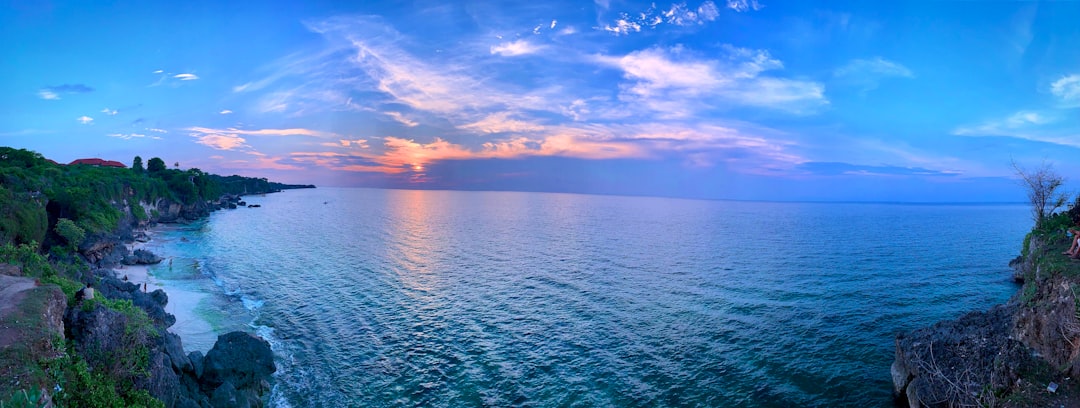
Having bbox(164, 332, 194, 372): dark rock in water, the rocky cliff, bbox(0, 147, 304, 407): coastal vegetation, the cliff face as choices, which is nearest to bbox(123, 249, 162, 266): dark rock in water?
bbox(0, 147, 304, 407): coastal vegetation

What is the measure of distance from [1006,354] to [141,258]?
312ft

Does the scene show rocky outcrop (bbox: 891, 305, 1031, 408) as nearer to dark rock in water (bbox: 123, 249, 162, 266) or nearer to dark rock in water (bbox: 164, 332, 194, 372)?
dark rock in water (bbox: 164, 332, 194, 372)

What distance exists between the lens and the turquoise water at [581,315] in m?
30.5

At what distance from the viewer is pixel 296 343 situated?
37.9 meters

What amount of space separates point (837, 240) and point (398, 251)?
297ft

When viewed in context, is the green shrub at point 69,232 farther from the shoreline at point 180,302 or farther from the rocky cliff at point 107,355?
the rocky cliff at point 107,355

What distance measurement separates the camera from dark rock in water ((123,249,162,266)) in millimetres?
64688

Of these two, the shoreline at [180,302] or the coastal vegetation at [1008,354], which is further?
the shoreline at [180,302]

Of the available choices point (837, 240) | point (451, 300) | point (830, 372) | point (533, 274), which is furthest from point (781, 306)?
point (837, 240)

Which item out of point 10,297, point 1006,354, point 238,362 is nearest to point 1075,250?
point 1006,354

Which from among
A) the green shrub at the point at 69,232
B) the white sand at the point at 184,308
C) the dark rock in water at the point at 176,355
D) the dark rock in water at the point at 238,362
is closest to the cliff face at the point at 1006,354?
the dark rock in water at the point at 238,362

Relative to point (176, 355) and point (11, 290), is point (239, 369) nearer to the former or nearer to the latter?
point (176, 355)

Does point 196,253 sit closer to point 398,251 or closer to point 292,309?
point 398,251

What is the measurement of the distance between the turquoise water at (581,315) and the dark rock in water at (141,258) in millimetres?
2882
